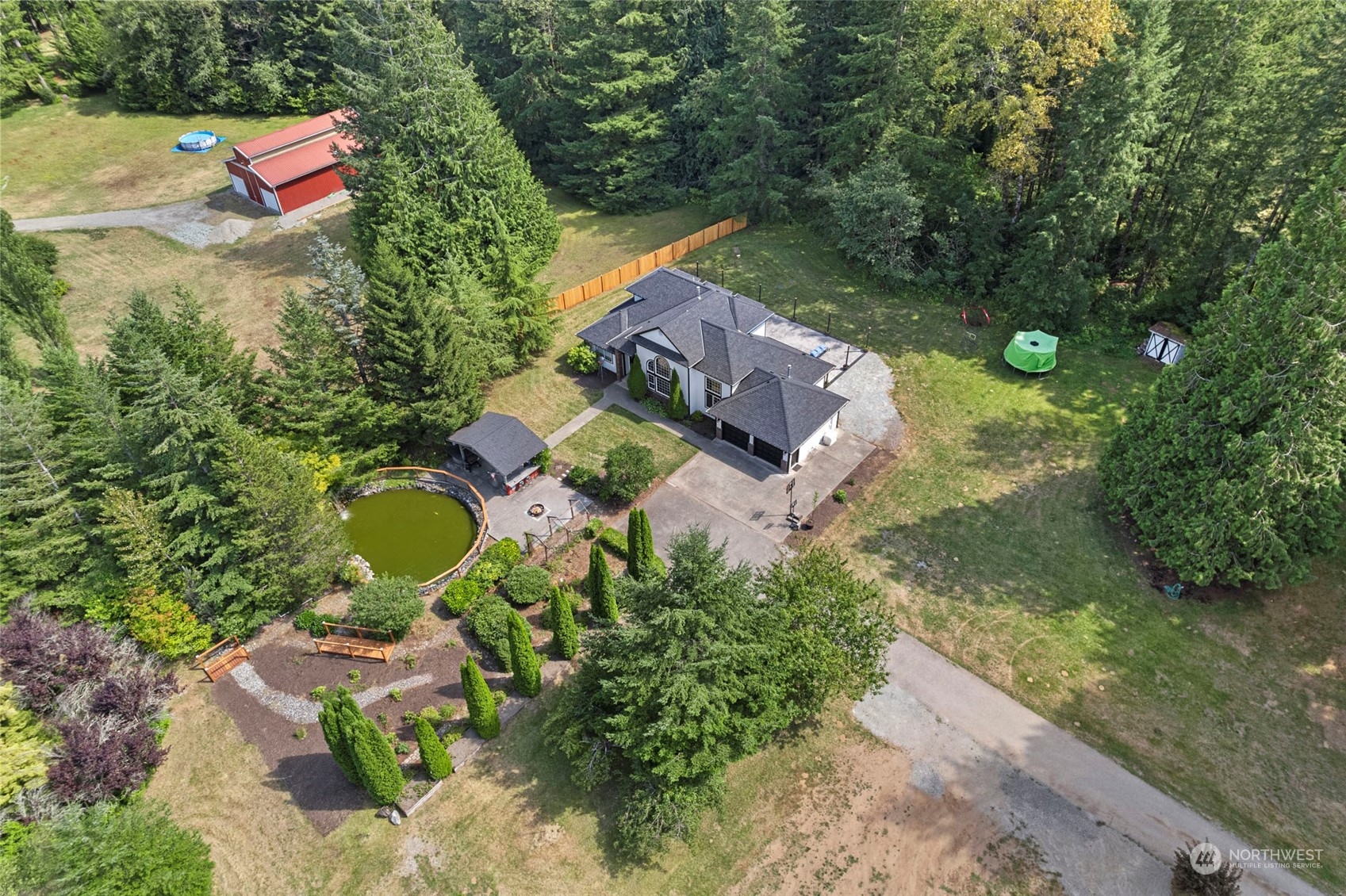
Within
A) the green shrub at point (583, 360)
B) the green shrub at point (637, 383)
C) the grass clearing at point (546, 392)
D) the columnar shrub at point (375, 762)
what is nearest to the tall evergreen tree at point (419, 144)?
the green shrub at point (583, 360)

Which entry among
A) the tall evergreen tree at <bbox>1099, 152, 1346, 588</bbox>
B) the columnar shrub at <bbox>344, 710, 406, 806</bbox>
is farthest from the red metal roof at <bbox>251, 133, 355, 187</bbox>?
the tall evergreen tree at <bbox>1099, 152, 1346, 588</bbox>

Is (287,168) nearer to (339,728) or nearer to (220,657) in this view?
(220,657)

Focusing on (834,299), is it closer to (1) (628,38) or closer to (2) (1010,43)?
(2) (1010,43)

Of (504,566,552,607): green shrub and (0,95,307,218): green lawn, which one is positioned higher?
(0,95,307,218): green lawn

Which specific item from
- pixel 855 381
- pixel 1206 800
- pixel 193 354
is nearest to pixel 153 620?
pixel 193 354

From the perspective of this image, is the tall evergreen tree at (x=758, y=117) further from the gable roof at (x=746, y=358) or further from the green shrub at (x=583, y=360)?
the gable roof at (x=746, y=358)

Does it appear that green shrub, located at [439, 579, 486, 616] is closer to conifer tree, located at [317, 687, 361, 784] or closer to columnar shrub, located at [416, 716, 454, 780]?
columnar shrub, located at [416, 716, 454, 780]
